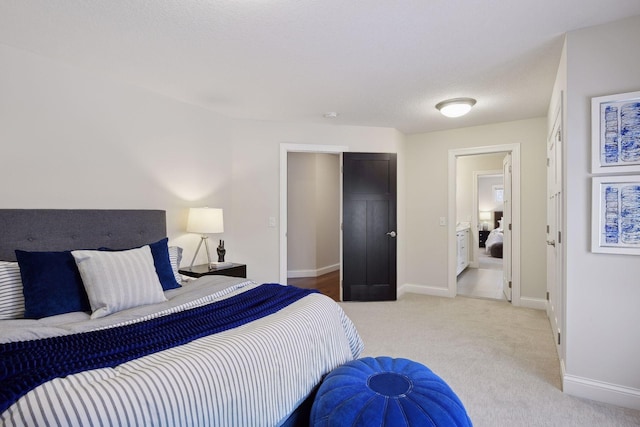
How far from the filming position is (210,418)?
46.6 inches

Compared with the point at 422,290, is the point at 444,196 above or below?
above

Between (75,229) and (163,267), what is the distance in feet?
2.46

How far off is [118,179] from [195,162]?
0.88 metres

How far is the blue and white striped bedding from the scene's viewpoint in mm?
988

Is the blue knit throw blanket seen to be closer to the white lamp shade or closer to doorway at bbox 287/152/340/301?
the white lamp shade

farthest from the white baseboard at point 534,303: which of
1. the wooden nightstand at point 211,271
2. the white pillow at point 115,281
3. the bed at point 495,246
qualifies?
the bed at point 495,246

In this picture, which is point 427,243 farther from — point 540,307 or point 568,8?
point 568,8

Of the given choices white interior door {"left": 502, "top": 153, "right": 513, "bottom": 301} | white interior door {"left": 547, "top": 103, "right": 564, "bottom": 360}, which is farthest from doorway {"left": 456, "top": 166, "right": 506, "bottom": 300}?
white interior door {"left": 547, "top": 103, "right": 564, "bottom": 360}

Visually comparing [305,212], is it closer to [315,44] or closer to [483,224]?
[315,44]

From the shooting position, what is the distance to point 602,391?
216 centimetres

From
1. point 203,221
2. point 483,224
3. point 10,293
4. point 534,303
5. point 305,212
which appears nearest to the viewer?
point 10,293

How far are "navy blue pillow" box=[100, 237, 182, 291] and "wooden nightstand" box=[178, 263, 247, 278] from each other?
725mm

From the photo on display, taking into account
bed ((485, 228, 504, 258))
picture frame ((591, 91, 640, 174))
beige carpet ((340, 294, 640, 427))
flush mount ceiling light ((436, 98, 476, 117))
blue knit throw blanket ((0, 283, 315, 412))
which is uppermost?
flush mount ceiling light ((436, 98, 476, 117))

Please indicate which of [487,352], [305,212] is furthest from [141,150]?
[487,352]
